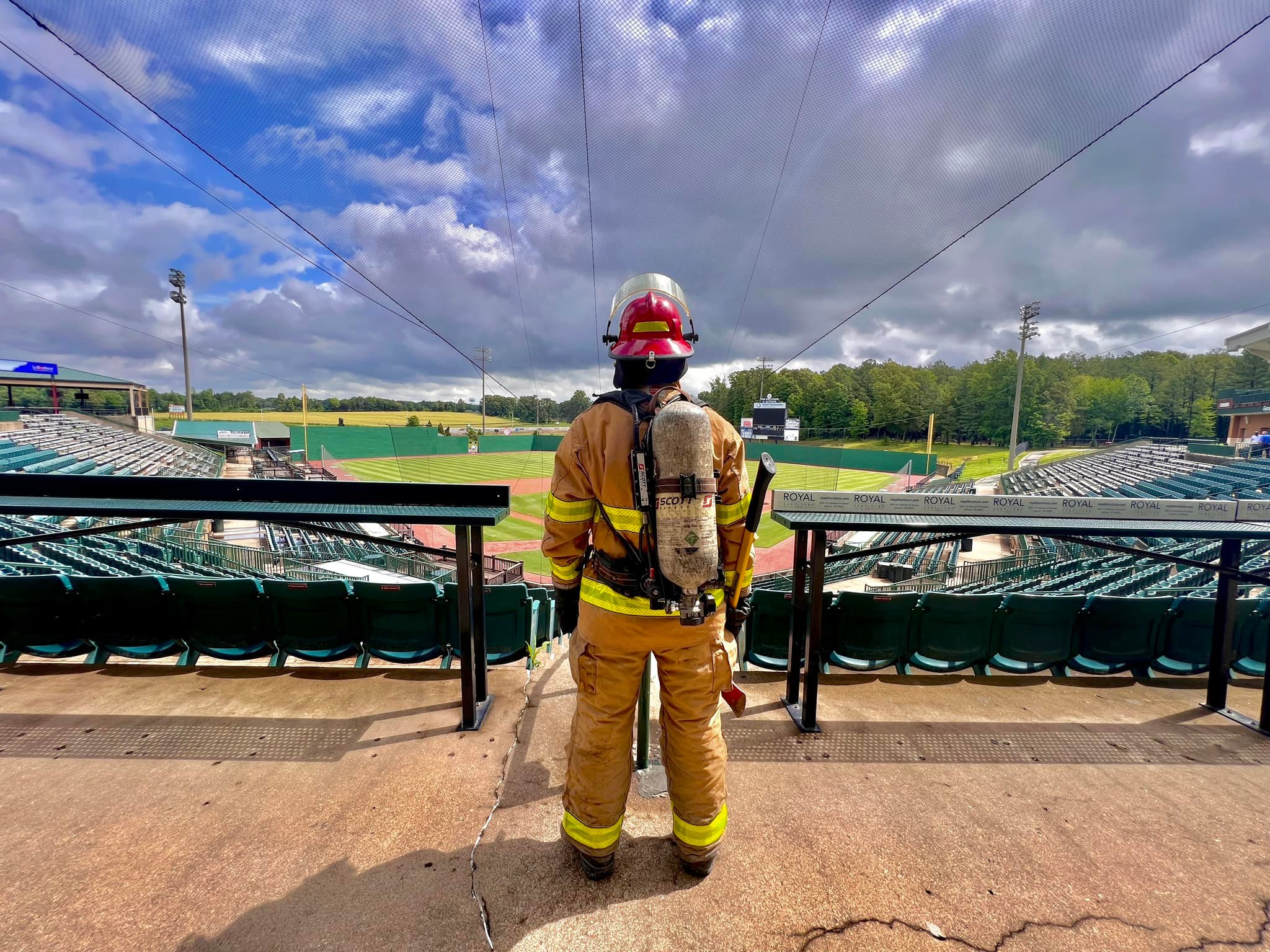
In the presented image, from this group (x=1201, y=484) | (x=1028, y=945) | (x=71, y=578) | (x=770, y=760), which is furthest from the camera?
(x=1201, y=484)

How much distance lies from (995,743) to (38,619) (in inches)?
243

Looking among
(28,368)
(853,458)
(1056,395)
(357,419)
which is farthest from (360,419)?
(1056,395)

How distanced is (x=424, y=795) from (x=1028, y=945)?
7.77 ft

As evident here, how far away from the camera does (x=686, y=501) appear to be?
5.63 feet

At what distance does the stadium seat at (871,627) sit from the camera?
3607 millimetres

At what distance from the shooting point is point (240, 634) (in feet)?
11.7

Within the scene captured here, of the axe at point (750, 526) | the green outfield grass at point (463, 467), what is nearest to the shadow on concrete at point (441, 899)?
the axe at point (750, 526)

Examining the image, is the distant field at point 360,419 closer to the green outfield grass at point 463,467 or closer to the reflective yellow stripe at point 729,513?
the green outfield grass at point 463,467

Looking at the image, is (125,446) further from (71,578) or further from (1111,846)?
(1111,846)

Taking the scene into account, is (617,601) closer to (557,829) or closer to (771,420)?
(557,829)

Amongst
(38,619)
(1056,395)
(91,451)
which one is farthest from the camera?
(1056,395)

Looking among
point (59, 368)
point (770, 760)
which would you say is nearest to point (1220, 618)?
point (770, 760)

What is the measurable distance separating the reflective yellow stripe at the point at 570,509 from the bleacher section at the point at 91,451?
1635 cm

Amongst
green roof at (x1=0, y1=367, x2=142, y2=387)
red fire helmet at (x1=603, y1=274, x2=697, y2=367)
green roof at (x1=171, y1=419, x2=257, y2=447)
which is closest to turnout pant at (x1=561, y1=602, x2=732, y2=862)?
red fire helmet at (x1=603, y1=274, x2=697, y2=367)
